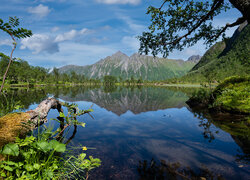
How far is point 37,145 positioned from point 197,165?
595 centimetres

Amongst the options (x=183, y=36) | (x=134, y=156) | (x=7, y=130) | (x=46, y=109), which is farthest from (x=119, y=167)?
(x=183, y=36)

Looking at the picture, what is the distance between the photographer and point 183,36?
9.68 metres

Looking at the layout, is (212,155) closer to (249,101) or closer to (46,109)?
(46,109)

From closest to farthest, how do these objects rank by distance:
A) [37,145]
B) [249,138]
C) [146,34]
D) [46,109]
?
1. [37,145]
2. [46,109]
3. [249,138]
4. [146,34]

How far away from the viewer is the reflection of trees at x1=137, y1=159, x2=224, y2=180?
477 cm

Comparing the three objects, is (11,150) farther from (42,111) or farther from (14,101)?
(14,101)

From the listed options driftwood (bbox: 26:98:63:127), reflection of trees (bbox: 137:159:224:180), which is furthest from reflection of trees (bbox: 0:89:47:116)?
reflection of trees (bbox: 137:159:224:180)

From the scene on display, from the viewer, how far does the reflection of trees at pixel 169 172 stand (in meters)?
4.77

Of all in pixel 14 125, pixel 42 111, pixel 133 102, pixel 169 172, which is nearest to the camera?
pixel 14 125

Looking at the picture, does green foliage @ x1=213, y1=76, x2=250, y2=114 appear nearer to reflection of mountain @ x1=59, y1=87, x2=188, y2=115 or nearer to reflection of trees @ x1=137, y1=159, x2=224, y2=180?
reflection of mountain @ x1=59, y1=87, x2=188, y2=115

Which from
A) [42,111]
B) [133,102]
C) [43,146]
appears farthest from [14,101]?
[43,146]

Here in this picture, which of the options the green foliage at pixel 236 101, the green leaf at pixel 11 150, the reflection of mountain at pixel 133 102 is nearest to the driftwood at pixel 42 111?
the green leaf at pixel 11 150

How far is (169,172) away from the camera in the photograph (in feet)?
16.7

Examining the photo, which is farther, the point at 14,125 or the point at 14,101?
the point at 14,101
